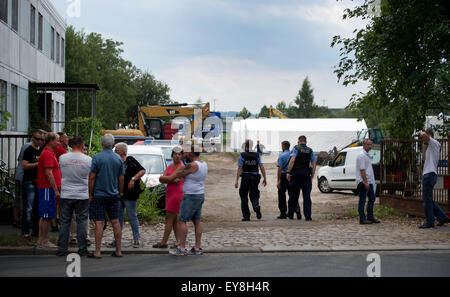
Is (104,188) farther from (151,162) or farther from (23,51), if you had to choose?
(23,51)

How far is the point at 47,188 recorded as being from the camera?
923 centimetres

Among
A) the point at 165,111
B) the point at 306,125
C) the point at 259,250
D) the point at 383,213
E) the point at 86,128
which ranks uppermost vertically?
the point at 165,111

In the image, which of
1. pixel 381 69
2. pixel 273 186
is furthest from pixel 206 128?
pixel 381 69

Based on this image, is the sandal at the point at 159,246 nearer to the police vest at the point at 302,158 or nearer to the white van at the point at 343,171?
the police vest at the point at 302,158

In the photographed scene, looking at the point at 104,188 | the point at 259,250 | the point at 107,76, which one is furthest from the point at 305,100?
the point at 104,188

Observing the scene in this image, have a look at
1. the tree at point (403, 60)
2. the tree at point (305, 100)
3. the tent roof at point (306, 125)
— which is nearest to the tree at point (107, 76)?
the tent roof at point (306, 125)

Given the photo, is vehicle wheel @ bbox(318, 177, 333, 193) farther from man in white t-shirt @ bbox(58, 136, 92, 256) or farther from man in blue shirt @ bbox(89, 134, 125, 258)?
man in white t-shirt @ bbox(58, 136, 92, 256)

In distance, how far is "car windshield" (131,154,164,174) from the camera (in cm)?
1476

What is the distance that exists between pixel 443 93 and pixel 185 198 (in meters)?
7.44

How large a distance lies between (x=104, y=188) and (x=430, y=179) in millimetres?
6836

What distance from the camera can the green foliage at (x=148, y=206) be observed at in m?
12.3

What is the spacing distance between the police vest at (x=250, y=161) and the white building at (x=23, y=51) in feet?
25.7

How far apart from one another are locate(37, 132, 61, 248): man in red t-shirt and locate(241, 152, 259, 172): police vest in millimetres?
4972
